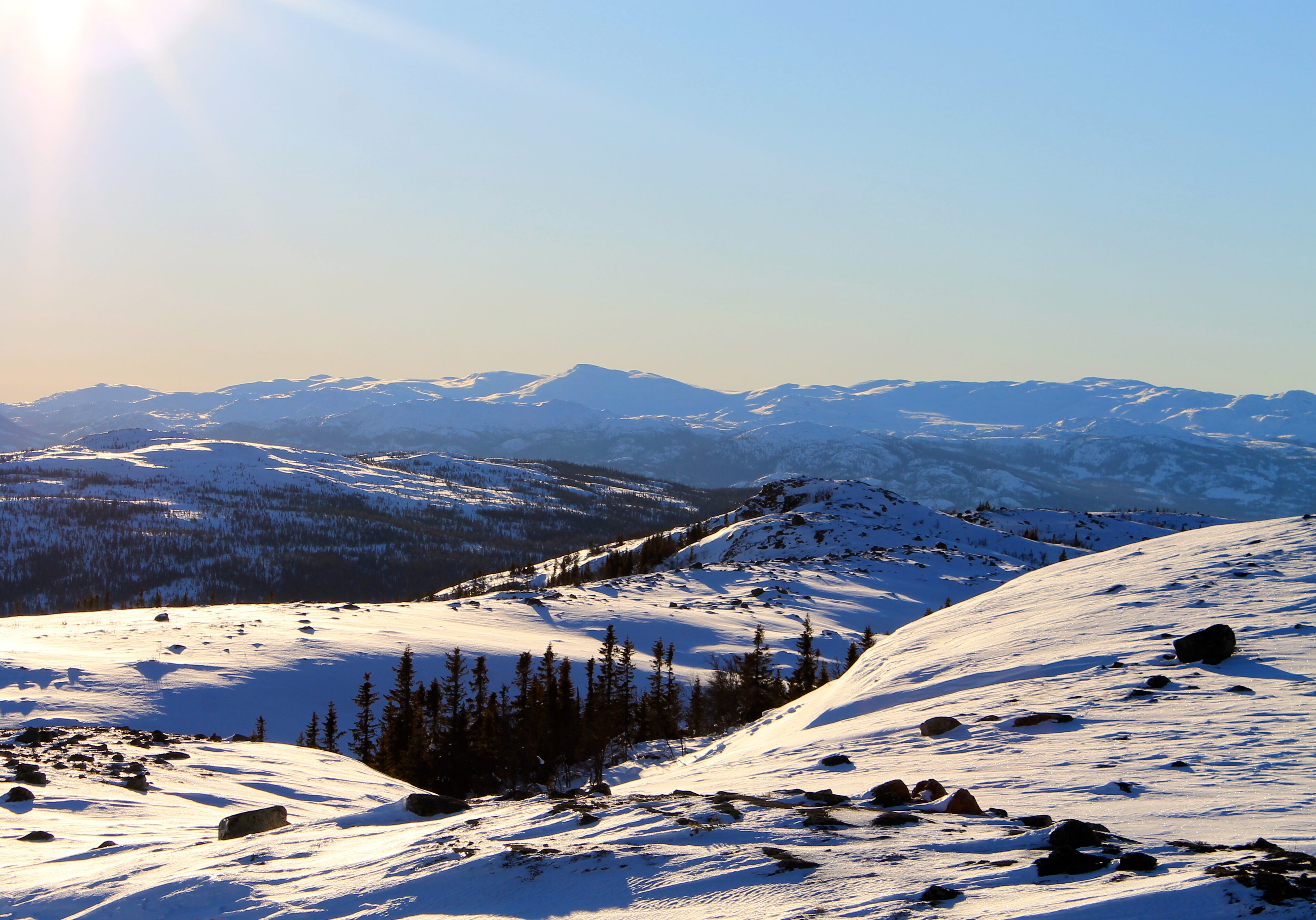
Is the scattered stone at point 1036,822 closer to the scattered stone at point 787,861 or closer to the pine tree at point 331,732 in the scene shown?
the scattered stone at point 787,861

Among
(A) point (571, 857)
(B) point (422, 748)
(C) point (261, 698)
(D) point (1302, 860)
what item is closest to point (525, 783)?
(B) point (422, 748)

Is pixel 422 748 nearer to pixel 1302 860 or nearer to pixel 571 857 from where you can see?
pixel 571 857

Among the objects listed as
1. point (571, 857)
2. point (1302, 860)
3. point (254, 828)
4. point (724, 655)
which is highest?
point (1302, 860)

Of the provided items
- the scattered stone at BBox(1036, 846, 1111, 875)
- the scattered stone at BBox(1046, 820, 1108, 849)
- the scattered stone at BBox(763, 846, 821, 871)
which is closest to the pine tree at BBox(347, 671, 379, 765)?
the scattered stone at BBox(763, 846, 821, 871)

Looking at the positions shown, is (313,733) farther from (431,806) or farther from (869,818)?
(869,818)

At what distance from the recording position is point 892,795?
1256 cm

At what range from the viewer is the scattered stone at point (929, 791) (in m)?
12.5

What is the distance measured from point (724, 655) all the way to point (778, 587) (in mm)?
23250

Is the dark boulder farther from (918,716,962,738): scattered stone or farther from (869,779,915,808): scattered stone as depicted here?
(918,716,962,738): scattered stone

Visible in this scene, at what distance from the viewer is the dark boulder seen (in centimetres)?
1557

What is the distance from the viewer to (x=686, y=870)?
9.52 meters

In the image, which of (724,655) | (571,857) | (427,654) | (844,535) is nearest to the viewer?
(571,857)

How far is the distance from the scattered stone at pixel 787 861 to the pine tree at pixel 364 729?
43754 millimetres

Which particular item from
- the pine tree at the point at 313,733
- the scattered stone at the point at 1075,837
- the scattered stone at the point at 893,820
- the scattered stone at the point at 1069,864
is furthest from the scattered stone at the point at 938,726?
the pine tree at the point at 313,733
